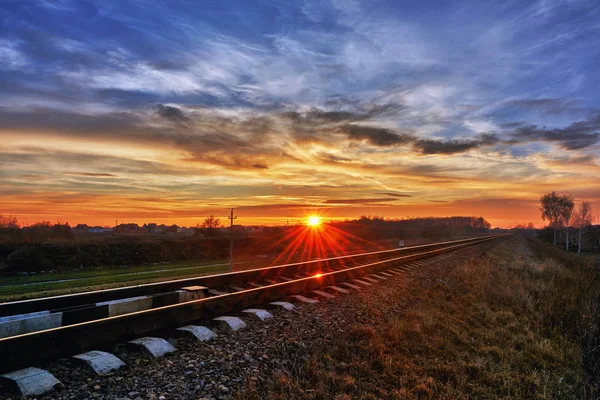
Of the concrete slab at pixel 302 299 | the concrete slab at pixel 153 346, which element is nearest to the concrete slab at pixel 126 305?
the concrete slab at pixel 153 346

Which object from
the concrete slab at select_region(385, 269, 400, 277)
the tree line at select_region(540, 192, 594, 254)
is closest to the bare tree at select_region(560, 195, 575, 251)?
the tree line at select_region(540, 192, 594, 254)

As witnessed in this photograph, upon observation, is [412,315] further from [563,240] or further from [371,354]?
[563,240]

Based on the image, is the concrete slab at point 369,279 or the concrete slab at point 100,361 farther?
the concrete slab at point 369,279

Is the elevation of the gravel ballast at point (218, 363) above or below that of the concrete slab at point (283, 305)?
below

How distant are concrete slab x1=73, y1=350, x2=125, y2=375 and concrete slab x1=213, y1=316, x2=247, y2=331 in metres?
1.92

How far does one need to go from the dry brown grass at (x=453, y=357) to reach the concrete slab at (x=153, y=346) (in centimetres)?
143

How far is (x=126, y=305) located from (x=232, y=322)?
7.88 ft

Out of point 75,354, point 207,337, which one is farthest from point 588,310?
point 75,354

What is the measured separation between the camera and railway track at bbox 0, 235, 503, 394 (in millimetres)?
4285

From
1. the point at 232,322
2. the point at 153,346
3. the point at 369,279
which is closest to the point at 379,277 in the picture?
the point at 369,279

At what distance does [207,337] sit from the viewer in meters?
5.62

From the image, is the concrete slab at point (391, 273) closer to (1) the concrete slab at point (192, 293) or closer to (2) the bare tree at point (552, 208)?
(1) the concrete slab at point (192, 293)

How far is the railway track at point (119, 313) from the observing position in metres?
4.29

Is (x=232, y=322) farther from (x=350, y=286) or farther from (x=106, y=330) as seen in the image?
(x=350, y=286)
